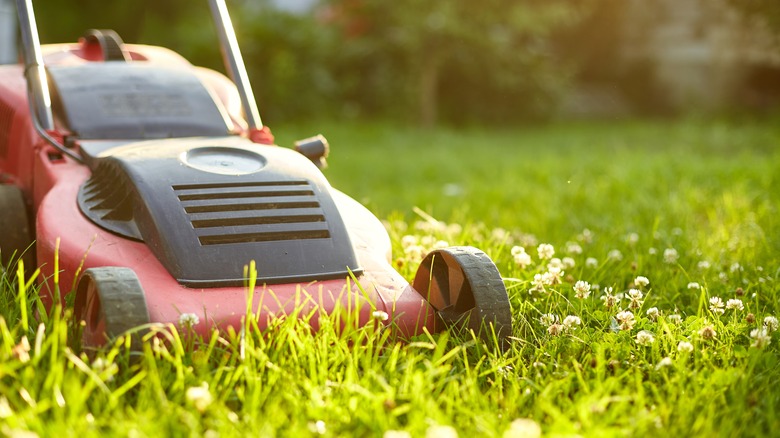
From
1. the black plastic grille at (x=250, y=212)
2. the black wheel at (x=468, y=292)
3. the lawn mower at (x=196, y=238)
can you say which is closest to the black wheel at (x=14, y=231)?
the lawn mower at (x=196, y=238)

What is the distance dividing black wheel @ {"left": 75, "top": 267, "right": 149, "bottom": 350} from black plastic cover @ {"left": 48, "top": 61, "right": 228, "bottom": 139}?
0.88 meters

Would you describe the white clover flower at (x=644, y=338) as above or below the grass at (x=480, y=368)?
above

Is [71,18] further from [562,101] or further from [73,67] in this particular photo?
[73,67]

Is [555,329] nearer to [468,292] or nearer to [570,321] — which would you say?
[570,321]

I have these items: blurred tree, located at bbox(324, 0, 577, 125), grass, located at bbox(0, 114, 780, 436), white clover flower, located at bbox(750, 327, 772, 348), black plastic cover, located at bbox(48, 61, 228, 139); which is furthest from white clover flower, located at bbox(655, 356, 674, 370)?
blurred tree, located at bbox(324, 0, 577, 125)

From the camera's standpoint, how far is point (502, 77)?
902 cm

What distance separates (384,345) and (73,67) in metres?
1.46

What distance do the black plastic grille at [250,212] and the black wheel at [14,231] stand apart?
22.4 inches

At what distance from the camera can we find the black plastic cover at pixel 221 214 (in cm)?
206

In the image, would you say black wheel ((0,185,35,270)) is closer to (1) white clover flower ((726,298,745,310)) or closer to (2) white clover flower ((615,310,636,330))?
(2) white clover flower ((615,310,636,330))

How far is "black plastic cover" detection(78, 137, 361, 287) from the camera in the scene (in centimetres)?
206

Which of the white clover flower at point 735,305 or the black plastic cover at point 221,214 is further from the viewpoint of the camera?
the white clover flower at point 735,305

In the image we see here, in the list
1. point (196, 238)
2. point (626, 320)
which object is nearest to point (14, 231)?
point (196, 238)

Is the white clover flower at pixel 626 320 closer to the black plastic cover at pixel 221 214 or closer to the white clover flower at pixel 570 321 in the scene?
the white clover flower at pixel 570 321
